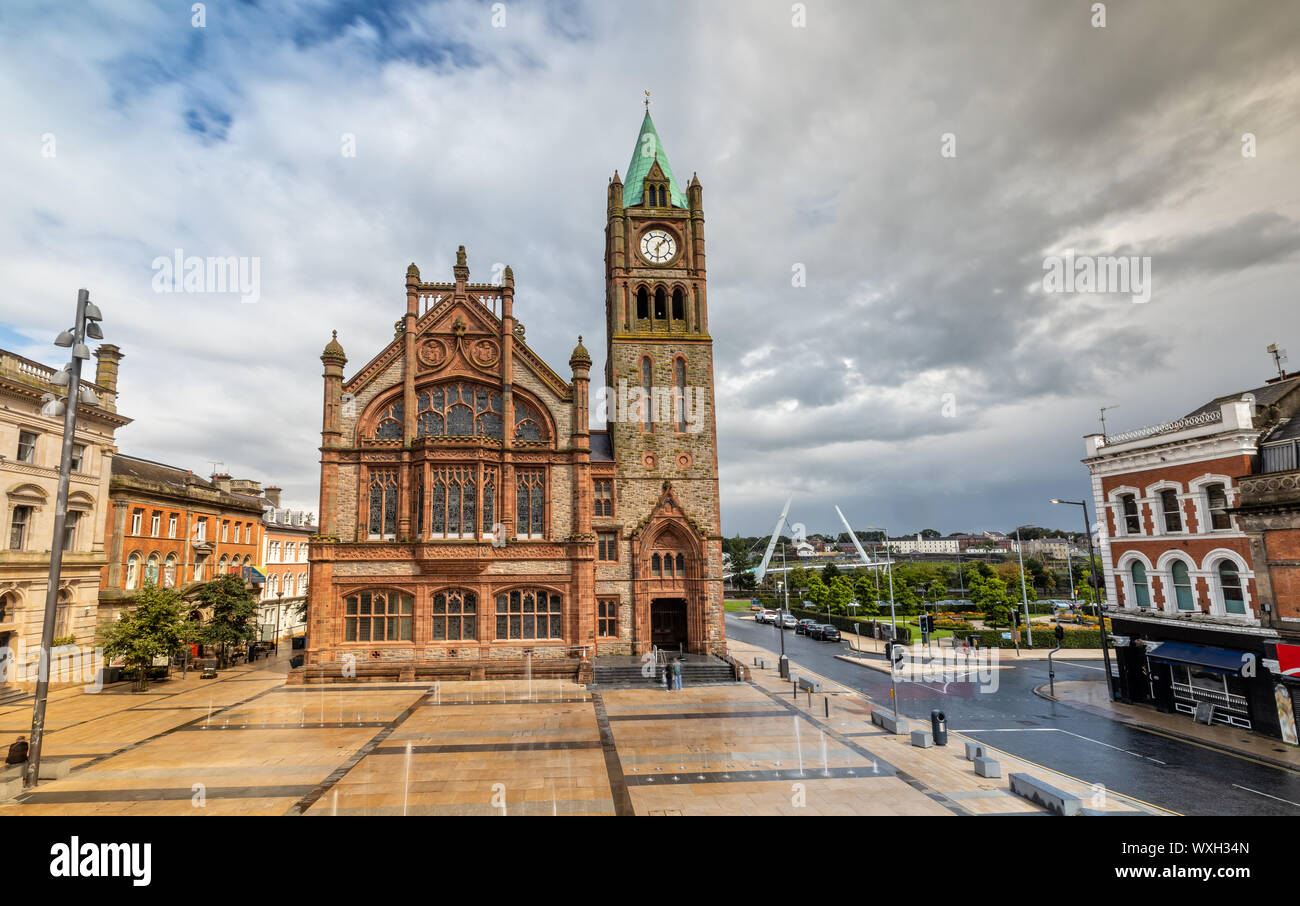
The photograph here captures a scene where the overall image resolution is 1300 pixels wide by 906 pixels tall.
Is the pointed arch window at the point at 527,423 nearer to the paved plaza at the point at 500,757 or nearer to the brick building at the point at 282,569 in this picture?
the paved plaza at the point at 500,757

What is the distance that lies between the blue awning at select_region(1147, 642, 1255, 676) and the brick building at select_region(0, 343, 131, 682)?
173 feet

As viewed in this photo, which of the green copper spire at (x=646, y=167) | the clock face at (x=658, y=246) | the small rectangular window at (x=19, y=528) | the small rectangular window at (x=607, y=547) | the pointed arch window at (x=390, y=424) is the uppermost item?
the green copper spire at (x=646, y=167)

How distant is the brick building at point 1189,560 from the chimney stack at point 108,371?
57.9 metres

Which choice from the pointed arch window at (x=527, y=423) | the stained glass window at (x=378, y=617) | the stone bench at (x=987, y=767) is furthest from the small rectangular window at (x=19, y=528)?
the stone bench at (x=987, y=767)

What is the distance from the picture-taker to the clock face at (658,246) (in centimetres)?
4494

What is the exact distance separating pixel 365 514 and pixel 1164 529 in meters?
41.9

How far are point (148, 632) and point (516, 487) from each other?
20554 millimetres

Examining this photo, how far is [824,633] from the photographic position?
59.2 metres

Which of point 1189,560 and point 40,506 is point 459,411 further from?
point 1189,560

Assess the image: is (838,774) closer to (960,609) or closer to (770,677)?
(770,677)

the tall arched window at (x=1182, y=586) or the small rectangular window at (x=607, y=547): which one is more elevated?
the small rectangular window at (x=607, y=547)

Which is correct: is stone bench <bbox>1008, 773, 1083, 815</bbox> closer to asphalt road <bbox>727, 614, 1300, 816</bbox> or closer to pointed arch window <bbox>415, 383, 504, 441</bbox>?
asphalt road <bbox>727, 614, 1300, 816</bbox>

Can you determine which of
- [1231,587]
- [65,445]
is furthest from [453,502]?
[1231,587]

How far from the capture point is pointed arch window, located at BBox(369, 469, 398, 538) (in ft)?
125
